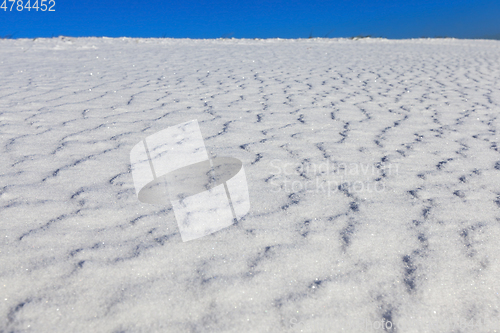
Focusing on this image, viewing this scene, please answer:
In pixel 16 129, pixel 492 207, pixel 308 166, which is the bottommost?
pixel 492 207

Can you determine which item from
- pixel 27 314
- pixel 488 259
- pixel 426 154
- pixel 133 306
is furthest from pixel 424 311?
pixel 426 154

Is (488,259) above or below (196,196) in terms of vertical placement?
below

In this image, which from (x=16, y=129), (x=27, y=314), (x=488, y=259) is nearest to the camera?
(x=27, y=314)

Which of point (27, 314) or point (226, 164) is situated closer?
point (27, 314)

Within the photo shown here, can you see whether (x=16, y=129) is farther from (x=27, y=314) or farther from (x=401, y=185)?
(x=401, y=185)

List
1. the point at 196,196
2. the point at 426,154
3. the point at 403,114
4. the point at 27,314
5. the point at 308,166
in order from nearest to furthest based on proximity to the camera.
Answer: the point at 27,314, the point at 196,196, the point at 308,166, the point at 426,154, the point at 403,114

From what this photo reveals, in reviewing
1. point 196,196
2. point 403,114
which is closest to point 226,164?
point 196,196
